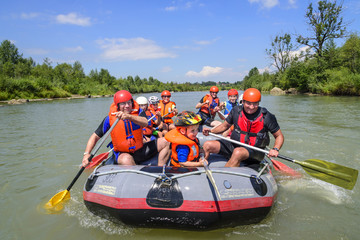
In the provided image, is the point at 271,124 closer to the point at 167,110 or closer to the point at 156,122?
the point at 156,122

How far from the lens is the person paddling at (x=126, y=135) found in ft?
10.3

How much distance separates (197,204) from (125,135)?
4.84ft

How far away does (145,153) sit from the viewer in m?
3.51

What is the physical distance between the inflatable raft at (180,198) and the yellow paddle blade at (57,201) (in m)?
0.71

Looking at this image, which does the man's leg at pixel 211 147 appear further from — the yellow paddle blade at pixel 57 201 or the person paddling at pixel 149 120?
the yellow paddle blade at pixel 57 201

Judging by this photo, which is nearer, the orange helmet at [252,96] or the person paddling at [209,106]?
the orange helmet at [252,96]

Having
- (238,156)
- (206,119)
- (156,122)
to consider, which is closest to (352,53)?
(206,119)

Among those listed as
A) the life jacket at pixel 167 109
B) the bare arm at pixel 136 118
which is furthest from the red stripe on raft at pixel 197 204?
the life jacket at pixel 167 109

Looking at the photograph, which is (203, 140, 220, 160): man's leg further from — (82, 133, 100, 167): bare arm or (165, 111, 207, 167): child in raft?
(82, 133, 100, 167): bare arm

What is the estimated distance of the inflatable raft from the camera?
2.46m

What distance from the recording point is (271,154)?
3.01 meters

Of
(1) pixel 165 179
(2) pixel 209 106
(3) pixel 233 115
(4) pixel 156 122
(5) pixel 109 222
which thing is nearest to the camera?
(1) pixel 165 179

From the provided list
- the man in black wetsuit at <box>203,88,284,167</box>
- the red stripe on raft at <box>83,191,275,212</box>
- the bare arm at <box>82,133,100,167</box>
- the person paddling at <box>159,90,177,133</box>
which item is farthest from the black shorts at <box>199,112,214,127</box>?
the red stripe on raft at <box>83,191,275,212</box>

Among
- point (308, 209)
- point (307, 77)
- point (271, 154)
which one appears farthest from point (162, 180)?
point (307, 77)
